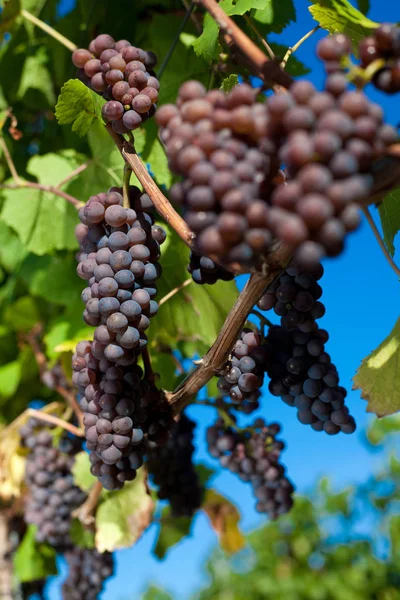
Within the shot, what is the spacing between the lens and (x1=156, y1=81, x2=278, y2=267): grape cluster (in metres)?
0.46

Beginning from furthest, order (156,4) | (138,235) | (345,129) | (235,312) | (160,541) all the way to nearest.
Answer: (160,541), (156,4), (138,235), (235,312), (345,129)

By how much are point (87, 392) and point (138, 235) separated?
25 centimetres

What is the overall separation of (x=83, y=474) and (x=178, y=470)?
Answer: 0.23 metres

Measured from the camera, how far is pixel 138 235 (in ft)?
2.63

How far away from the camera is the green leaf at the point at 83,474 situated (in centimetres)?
141

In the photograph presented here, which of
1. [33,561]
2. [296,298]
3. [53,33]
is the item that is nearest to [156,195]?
[296,298]

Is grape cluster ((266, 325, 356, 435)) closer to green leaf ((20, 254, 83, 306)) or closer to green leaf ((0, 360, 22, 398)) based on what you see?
green leaf ((20, 254, 83, 306))

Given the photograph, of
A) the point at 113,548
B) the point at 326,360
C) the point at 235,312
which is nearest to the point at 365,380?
the point at 326,360

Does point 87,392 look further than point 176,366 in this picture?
No

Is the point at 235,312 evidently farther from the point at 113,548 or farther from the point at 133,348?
the point at 113,548

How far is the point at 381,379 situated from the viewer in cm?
81

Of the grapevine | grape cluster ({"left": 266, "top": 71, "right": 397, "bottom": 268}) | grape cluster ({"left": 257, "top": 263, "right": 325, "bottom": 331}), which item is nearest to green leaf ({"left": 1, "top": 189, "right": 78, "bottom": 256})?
the grapevine

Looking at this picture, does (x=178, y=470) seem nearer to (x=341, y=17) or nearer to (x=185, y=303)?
(x=185, y=303)

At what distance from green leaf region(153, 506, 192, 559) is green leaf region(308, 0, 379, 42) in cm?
146
